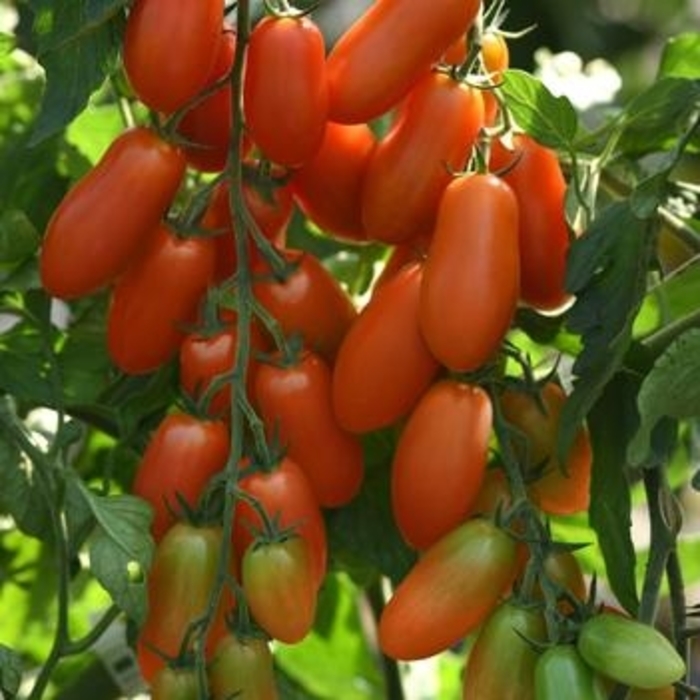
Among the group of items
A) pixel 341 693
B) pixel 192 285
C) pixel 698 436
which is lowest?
pixel 341 693

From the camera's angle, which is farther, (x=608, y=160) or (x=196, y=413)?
(x=608, y=160)

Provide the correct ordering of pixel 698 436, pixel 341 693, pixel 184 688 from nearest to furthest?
1. pixel 184 688
2. pixel 698 436
3. pixel 341 693

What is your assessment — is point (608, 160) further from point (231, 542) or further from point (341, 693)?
point (341, 693)

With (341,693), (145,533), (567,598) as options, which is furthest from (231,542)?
(341,693)

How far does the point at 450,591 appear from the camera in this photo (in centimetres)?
83

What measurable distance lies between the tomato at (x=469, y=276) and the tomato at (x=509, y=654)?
4.2 inches

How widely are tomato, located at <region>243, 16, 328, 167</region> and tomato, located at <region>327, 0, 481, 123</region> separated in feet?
0.04

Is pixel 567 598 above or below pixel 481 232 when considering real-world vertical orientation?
below

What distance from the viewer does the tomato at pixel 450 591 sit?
2.74ft

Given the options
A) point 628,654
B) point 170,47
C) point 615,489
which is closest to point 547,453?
point 615,489

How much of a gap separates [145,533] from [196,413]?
Result: 0.06 meters

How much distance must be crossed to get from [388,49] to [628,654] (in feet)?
0.88

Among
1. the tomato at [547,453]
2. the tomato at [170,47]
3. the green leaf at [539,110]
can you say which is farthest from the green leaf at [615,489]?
the tomato at [170,47]

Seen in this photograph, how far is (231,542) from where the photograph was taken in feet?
2.81
